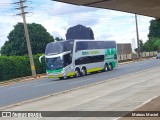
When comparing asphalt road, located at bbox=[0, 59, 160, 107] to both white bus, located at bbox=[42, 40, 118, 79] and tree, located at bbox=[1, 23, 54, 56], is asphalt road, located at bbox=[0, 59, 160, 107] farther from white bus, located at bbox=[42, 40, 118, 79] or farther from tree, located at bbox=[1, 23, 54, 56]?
tree, located at bbox=[1, 23, 54, 56]

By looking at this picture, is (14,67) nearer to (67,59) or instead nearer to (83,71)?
(83,71)

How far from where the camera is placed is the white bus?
1391 inches

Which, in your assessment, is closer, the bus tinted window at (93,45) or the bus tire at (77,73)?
the bus tire at (77,73)

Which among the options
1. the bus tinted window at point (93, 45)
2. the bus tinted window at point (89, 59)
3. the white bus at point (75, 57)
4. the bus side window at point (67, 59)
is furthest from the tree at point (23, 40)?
the bus side window at point (67, 59)

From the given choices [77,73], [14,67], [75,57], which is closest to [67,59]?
[75,57]

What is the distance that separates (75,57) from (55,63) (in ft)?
7.18

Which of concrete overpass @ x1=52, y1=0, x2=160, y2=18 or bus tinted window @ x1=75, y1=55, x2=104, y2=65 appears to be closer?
concrete overpass @ x1=52, y1=0, x2=160, y2=18

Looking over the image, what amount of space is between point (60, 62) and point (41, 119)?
23527 mm

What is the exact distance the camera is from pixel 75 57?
36.5m

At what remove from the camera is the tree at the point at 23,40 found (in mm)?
73812

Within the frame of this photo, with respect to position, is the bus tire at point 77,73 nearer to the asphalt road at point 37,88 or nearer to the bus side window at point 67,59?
the bus side window at point 67,59

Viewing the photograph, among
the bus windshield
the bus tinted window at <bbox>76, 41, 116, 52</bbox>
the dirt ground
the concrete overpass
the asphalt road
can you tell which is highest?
the concrete overpass

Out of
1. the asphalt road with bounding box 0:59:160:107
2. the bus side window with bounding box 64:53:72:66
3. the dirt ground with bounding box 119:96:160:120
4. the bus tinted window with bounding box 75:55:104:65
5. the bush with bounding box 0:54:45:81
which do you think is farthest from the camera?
the bush with bounding box 0:54:45:81

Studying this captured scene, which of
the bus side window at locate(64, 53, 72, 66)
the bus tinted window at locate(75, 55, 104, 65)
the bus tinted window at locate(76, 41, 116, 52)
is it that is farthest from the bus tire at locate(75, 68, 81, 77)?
the bus tinted window at locate(76, 41, 116, 52)
